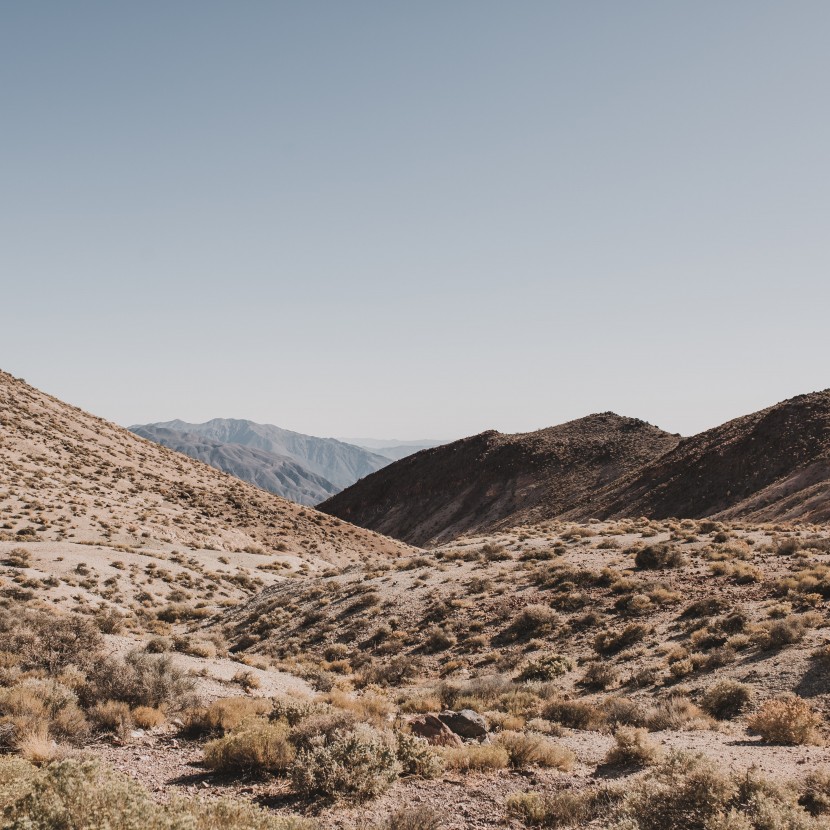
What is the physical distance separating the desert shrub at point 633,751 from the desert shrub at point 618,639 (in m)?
7.82

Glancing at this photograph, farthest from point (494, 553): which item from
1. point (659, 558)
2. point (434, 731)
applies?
point (434, 731)

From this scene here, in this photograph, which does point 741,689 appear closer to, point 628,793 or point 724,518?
point 628,793

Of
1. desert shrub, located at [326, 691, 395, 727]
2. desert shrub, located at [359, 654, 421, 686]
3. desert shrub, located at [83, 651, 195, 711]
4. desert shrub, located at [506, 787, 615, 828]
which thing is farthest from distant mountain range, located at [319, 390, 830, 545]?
desert shrub, located at [83, 651, 195, 711]

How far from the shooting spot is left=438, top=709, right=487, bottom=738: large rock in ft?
35.6

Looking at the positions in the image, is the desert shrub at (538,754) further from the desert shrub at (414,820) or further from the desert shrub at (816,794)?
the desert shrub at (816,794)

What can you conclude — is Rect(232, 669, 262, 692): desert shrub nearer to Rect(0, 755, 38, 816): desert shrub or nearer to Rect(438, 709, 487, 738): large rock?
Rect(438, 709, 487, 738): large rock

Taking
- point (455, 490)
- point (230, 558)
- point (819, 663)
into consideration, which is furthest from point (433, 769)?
point (455, 490)

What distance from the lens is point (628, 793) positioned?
7344mm

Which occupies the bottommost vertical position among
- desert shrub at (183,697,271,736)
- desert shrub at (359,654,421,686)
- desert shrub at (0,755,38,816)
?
desert shrub at (359,654,421,686)

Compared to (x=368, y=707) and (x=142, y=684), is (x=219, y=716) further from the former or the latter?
(x=368, y=707)

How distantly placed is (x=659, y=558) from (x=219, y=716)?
18755 mm

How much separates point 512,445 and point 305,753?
103 m

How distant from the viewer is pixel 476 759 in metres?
9.21

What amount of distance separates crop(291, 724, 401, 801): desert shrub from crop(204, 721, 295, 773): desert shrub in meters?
0.30
